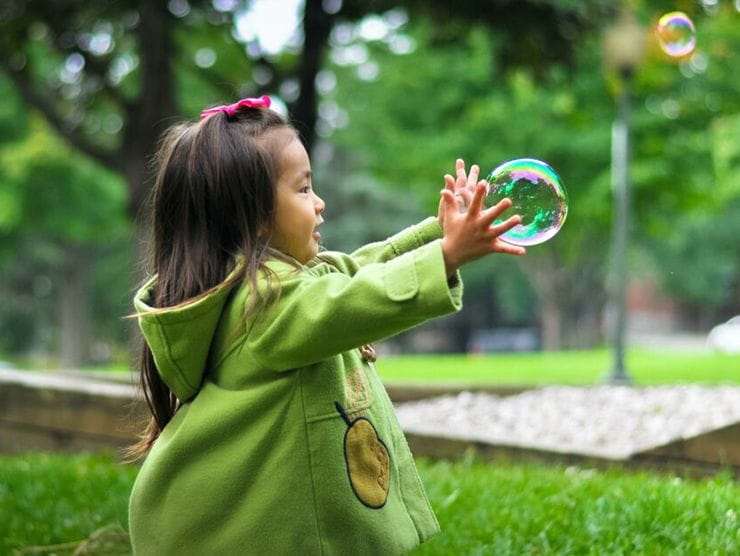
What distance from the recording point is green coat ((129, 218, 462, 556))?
2.39 metres

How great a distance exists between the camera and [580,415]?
24.0ft

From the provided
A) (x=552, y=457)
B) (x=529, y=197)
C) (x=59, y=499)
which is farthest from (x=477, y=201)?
(x=59, y=499)

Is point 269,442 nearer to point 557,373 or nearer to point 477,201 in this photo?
point 477,201

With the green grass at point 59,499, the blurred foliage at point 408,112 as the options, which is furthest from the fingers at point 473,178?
the green grass at point 59,499

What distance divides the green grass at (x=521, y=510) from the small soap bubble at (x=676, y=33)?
107 inches

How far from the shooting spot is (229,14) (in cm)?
994

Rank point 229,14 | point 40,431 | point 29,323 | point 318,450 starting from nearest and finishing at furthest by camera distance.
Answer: point 318,450
point 40,431
point 229,14
point 29,323

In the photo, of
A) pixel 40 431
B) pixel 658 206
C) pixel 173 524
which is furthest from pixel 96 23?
pixel 658 206

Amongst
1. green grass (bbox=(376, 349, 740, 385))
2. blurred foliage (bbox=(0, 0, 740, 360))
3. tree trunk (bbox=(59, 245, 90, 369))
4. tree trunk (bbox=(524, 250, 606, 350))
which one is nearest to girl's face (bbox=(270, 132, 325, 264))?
blurred foliage (bbox=(0, 0, 740, 360))

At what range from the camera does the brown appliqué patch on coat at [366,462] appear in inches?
96.5

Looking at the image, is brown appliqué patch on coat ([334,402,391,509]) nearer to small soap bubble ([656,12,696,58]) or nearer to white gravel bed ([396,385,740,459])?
white gravel bed ([396,385,740,459])

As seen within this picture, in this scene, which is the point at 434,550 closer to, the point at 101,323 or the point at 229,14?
the point at 229,14

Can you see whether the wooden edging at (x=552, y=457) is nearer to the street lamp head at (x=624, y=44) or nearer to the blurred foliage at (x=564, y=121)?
the street lamp head at (x=624, y=44)

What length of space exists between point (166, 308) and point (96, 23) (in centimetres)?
816
